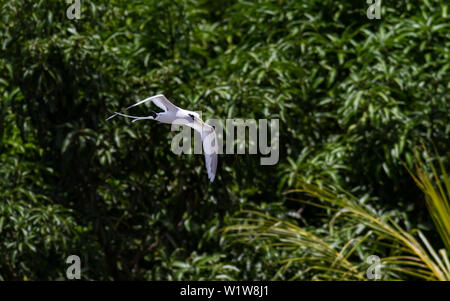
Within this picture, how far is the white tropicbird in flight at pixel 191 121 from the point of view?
0.93m

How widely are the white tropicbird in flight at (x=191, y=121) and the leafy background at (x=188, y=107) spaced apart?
1.87 metres

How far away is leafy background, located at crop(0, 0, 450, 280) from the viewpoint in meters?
3.07

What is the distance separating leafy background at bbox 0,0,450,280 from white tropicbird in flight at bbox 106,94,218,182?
1.87 m

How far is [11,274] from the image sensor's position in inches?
129
